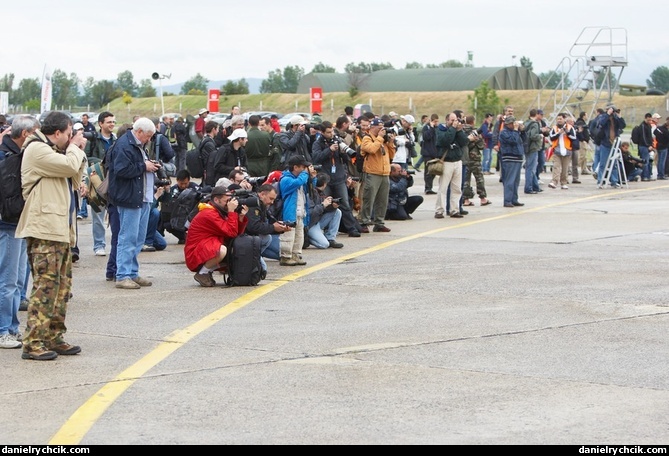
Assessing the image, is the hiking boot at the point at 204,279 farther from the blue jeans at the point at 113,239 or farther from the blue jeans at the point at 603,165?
the blue jeans at the point at 603,165

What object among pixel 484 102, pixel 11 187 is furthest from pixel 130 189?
Answer: pixel 484 102

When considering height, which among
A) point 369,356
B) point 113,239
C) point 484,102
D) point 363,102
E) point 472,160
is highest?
point 484,102

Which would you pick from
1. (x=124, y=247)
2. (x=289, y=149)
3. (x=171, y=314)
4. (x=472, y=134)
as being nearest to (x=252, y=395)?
(x=171, y=314)

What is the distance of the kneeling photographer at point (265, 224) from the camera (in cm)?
1296

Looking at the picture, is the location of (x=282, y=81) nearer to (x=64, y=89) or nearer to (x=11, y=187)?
(x=64, y=89)

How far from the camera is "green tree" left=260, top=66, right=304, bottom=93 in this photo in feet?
504

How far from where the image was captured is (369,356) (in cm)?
864

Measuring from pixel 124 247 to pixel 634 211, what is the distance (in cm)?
1266

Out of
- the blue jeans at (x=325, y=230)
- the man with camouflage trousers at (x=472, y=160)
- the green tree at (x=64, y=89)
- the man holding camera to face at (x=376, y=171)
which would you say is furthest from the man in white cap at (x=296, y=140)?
the green tree at (x=64, y=89)

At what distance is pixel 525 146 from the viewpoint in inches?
1021

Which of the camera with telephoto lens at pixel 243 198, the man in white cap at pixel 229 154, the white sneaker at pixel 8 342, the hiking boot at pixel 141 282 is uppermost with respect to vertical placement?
the man in white cap at pixel 229 154

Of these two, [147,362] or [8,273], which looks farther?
[8,273]

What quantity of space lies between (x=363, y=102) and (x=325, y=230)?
255 feet

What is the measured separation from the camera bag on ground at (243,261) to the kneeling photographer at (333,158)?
4.40m
